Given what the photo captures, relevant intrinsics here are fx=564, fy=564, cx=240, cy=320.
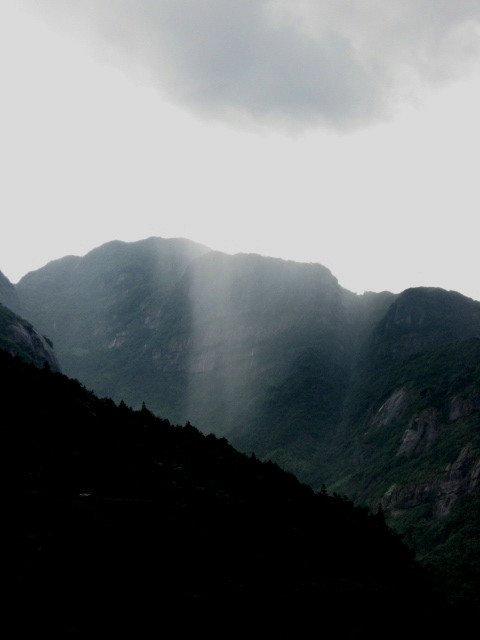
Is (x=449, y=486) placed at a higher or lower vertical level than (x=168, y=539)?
lower

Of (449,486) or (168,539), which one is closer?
(168,539)

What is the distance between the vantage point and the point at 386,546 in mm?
84000

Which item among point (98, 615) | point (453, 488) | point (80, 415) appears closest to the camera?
point (98, 615)

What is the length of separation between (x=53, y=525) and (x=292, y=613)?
19.2 m

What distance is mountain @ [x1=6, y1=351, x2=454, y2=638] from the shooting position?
34.7 meters

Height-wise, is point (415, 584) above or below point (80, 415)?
below

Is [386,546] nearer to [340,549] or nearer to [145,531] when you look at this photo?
[340,549]

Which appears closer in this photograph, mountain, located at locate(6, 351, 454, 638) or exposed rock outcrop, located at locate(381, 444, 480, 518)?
mountain, located at locate(6, 351, 454, 638)

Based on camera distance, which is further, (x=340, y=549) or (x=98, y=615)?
(x=340, y=549)

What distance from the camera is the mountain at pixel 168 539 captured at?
34.7 meters

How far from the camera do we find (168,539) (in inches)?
1853

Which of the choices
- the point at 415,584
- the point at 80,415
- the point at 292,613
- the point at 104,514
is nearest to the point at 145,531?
the point at 104,514

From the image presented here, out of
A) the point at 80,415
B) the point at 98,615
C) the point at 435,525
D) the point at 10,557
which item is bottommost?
the point at 435,525

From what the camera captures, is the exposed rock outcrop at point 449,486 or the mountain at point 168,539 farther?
the exposed rock outcrop at point 449,486
